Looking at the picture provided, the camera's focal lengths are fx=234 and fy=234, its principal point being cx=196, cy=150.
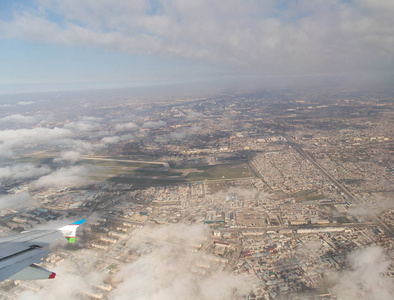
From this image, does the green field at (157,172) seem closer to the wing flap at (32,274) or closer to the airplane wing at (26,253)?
the airplane wing at (26,253)

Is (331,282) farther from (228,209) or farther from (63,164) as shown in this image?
(63,164)

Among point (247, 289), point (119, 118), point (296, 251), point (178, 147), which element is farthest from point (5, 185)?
point (119, 118)

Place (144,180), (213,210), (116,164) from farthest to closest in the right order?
(116,164)
(144,180)
(213,210)

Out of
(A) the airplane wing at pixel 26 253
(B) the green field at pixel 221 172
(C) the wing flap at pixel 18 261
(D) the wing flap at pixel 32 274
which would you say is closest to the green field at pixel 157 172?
(B) the green field at pixel 221 172

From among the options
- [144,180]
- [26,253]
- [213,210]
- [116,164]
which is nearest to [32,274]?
[26,253]

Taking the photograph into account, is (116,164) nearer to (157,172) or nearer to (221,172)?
(157,172)

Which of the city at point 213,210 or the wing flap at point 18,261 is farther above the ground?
the wing flap at point 18,261

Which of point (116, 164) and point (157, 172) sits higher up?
point (116, 164)

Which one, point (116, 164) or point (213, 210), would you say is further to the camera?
point (116, 164)

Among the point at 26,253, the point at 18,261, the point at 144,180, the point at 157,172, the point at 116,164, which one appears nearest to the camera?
the point at 18,261
